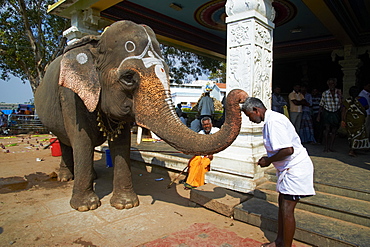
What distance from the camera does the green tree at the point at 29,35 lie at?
13.8 m

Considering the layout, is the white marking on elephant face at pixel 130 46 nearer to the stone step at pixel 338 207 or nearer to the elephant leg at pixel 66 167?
the stone step at pixel 338 207

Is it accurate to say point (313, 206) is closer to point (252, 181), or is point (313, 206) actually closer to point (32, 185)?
point (252, 181)

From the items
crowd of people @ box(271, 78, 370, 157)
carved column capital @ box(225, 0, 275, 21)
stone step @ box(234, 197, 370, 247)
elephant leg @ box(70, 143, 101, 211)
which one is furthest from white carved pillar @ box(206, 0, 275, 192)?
crowd of people @ box(271, 78, 370, 157)

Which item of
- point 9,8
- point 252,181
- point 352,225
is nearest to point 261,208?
point 252,181

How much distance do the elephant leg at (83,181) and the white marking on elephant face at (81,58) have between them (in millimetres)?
1112

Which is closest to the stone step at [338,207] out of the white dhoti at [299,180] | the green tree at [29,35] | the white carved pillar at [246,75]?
the white carved pillar at [246,75]

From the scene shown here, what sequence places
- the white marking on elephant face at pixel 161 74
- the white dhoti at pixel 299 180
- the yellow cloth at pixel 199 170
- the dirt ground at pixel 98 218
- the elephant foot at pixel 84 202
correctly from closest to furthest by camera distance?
the white dhoti at pixel 299 180 < the dirt ground at pixel 98 218 < the white marking on elephant face at pixel 161 74 < the elephant foot at pixel 84 202 < the yellow cloth at pixel 199 170

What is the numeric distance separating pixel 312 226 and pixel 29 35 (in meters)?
15.7

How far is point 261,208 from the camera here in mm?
3277

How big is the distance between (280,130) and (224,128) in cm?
49

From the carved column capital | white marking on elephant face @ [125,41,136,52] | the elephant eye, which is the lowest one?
the elephant eye

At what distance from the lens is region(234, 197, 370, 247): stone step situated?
2516mm

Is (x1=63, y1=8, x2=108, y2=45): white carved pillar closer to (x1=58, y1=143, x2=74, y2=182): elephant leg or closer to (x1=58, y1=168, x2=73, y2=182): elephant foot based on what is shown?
(x1=58, y1=143, x2=74, y2=182): elephant leg

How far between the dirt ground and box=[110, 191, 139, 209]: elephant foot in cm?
7
